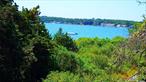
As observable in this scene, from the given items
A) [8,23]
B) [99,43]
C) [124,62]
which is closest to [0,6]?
[8,23]

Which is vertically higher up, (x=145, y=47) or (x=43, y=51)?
(x=145, y=47)

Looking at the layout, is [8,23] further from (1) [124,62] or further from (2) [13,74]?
(1) [124,62]

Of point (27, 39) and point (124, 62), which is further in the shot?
point (27, 39)

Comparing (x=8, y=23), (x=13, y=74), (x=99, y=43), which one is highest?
(x=8, y=23)

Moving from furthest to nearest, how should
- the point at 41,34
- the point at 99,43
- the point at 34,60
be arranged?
the point at 99,43 < the point at 41,34 < the point at 34,60

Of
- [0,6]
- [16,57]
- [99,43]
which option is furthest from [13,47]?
[99,43]

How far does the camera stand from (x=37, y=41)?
3231 centimetres

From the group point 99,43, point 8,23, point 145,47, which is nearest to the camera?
point 145,47

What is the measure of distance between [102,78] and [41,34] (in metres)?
6.88

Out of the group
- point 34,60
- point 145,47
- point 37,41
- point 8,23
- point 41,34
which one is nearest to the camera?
point 145,47

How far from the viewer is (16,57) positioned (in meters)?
28.1

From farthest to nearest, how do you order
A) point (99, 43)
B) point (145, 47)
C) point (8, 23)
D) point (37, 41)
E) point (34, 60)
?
point (99, 43) → point (37, 41) → point (34, 60) → point (8, 23) → point (145, 47)

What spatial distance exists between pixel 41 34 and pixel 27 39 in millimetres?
4378

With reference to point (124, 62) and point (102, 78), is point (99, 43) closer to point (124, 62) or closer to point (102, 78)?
point (102, 78)
